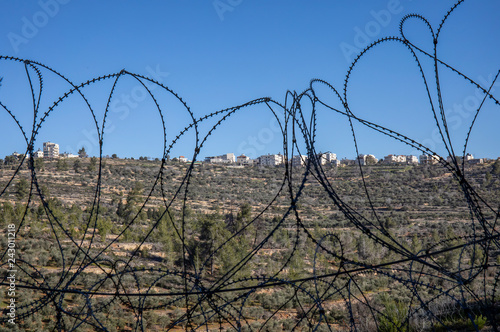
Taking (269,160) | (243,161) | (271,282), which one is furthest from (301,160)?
(269,160)

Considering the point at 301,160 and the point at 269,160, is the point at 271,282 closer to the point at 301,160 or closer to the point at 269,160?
the point at 301,160

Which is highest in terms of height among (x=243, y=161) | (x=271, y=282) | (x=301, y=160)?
(x=243, y=161)

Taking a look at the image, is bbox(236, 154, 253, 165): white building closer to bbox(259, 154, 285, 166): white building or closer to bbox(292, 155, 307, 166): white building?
bbox(259, 154, 285, 166): white building

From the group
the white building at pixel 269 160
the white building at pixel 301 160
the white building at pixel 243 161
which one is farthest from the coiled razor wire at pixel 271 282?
the white building at pixel 269 160

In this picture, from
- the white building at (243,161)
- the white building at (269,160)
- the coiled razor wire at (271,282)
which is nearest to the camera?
the coiled razor wire at (271,282)

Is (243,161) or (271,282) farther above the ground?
(243,161)

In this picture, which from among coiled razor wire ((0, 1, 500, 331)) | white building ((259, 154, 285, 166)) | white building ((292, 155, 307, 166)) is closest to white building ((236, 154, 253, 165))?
white building ((259, 154, 285, 166))

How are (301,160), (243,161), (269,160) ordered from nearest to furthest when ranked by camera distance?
(301,160)
(243,161)
(269,160)

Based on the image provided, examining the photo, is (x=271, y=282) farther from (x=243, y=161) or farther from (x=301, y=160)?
(x=243, y=161)

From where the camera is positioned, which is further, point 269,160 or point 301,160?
point 269,160

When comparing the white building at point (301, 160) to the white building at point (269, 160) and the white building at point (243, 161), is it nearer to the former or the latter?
the white building at point (243, 161)

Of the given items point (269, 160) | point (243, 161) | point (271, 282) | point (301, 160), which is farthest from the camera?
point (269, 160)

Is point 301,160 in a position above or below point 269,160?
below

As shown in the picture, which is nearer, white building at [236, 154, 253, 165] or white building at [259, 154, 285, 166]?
white building at [236, 154, 253, 165]
